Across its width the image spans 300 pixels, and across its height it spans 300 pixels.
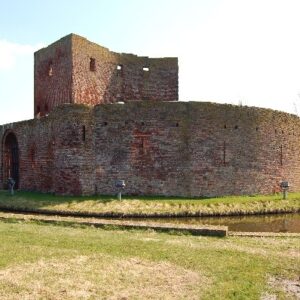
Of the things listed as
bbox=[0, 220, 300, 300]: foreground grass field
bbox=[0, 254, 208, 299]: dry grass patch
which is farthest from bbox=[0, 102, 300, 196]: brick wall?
bbox=[0, 254, 208, 299]: dry grass patch

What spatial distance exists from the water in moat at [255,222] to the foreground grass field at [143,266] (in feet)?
12.9

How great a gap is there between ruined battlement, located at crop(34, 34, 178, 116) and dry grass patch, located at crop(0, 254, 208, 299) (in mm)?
16942

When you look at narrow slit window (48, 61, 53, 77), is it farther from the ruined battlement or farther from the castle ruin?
the castle ruin

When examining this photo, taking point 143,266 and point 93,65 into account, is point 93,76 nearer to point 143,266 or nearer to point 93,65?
point 93,65

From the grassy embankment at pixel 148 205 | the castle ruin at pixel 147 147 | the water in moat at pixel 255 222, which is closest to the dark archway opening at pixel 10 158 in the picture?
the castle ruin at pixel 147 147

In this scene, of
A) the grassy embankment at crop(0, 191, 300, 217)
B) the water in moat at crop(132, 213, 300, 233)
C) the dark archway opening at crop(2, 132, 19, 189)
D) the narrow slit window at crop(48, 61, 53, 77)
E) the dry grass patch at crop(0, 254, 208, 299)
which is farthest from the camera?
the narrow slit window at crop(48, 61, 53, 77)

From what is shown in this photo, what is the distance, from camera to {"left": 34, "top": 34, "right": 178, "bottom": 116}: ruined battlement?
22969mm

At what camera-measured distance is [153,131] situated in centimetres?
1894

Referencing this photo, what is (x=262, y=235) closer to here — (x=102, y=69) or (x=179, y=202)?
(x=179, y=202)

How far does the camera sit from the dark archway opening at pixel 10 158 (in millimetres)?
23080

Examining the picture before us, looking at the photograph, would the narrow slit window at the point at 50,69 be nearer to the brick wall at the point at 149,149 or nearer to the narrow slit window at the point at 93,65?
the narrow slit window at the point at 93,65

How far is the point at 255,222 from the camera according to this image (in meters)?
14.7

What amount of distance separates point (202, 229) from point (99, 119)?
392 inches

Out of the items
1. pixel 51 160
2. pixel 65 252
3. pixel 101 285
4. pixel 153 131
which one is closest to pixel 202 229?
pixel 65 252
